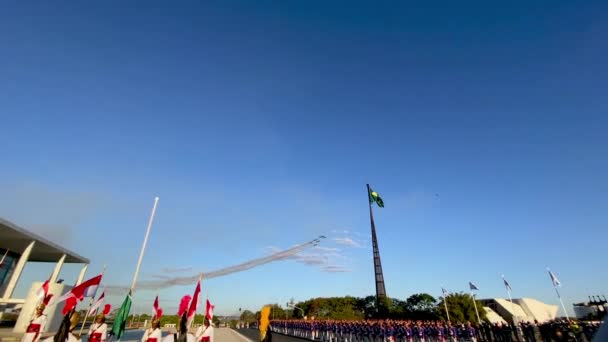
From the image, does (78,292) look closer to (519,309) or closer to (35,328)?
(35,328)

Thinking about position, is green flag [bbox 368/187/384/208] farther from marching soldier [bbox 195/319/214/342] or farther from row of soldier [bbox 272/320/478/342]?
marching soldier [bbox 195/319/214/342]

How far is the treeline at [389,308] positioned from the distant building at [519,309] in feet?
37.0

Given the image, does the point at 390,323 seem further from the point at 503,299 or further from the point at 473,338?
the point at 503,299

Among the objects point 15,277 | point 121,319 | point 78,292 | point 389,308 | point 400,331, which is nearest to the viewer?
point 78,292

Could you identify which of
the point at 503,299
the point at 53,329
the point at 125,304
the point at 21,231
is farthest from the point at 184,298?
the point at 503,299

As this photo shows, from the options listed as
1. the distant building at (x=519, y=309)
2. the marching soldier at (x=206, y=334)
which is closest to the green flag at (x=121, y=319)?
the marching soldier at (x=206, y=334)

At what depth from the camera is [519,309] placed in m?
74.7

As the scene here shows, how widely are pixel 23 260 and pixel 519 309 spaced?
318 ft

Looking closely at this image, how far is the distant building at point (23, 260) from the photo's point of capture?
33719 mm

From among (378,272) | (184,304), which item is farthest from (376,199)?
(184,304)

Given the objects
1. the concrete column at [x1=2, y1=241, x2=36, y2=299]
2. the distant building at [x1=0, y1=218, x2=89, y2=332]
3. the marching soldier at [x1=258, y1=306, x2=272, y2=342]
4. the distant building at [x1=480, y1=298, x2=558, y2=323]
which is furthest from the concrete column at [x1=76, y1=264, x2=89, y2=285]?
the distant building at [x1=480, y1=298, x2=558, y2=323]

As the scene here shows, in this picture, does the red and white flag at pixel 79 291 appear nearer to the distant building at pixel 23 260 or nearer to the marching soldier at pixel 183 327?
the marching soldier at pixel 183 327

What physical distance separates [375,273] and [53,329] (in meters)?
46.6

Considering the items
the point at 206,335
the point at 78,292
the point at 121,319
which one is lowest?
the point at 206,335
